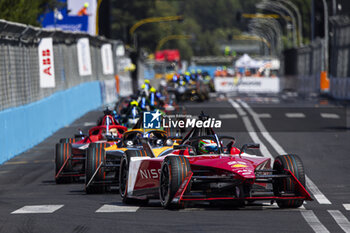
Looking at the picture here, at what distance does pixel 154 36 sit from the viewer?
162m

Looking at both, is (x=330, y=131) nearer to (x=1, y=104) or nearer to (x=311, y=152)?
(x=311, y=152)

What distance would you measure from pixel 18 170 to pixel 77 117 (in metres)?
16.4

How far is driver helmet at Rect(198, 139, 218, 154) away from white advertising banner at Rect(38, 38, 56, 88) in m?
15.5

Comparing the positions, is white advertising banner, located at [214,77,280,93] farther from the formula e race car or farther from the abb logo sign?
the formula e race car

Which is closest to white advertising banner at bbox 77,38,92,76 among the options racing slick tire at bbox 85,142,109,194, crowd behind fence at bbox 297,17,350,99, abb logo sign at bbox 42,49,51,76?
abb logo sign at bbox 42,49,51,76

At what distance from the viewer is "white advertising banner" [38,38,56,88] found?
27.5 meters

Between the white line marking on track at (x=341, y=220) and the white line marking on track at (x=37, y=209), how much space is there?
3.33m

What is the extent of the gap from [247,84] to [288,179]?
2193 inches

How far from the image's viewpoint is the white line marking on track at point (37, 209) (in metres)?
11.6

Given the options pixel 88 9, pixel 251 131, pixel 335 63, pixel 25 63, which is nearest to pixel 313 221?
pixel 25 63

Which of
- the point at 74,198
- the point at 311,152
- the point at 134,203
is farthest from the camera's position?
the point at 311,152

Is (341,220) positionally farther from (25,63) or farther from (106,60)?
(106,60)

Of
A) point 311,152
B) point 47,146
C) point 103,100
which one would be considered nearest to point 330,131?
point 311,152

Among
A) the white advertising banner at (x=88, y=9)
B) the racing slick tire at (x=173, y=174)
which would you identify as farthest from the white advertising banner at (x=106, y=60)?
the racing slick tire at (x=173, y=174)
